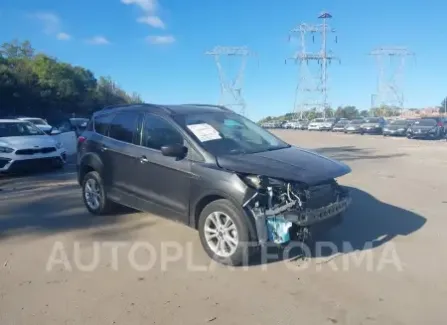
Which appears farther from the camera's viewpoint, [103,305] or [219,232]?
[219,232]

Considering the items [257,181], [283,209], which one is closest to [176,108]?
[257,181]

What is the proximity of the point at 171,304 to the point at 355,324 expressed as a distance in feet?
5.13

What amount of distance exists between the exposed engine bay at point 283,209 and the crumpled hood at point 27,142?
8.28m

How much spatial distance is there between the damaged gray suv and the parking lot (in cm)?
41

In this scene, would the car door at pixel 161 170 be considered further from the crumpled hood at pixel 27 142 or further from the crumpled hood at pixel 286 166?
the crumpled hood at pixel 27 142

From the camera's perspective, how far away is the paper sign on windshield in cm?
510

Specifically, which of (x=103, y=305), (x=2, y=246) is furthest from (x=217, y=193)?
(x=2, y=246)

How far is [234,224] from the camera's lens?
4.41m

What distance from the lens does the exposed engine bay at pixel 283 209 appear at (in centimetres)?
430

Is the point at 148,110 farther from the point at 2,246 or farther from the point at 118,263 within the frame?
the point at 2,246

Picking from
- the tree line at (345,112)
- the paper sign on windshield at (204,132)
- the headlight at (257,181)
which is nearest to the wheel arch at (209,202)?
the headlight at (257,181)

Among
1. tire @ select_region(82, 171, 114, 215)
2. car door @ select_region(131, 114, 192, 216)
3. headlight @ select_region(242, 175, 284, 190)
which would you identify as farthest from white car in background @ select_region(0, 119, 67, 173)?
headlight @ select_region(242, 175, 284, 190)

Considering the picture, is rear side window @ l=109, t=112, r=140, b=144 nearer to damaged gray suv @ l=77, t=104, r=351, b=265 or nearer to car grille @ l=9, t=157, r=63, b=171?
damaged gray suv @ l=77, t=104, r=351, b=265

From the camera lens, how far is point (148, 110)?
5746 millimetres
